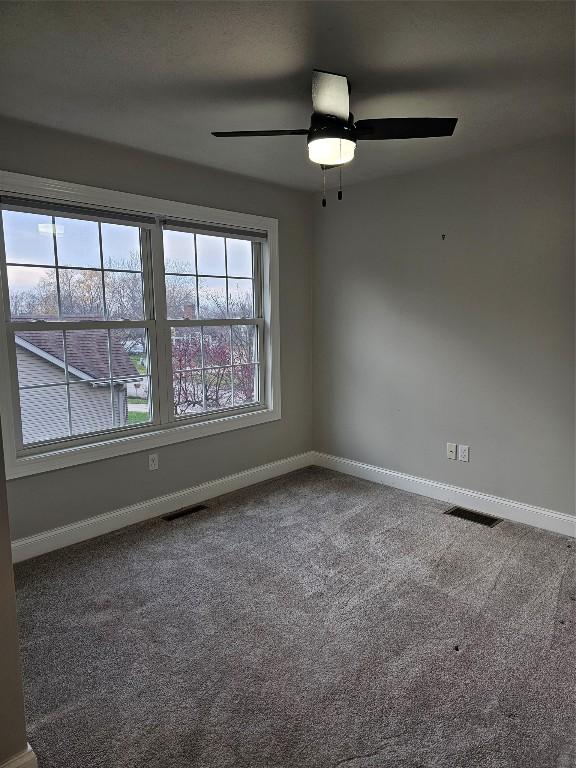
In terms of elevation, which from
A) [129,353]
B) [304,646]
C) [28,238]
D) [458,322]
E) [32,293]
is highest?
[28,238]

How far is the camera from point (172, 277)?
3523 millimetres

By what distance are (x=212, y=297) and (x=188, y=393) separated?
0.76 meters

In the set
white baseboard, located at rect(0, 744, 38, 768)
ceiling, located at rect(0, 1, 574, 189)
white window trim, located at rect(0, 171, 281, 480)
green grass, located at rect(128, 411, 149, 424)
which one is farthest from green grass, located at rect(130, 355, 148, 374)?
white baseboard, located at rect(0, 744, 38, 768)

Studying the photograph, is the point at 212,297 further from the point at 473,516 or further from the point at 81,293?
the point at 473,516

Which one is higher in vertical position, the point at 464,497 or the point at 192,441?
the point at 192,441

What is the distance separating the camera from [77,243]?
3035 mm

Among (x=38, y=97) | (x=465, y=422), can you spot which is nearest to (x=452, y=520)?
(x=465, y=422)

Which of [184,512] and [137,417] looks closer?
[137,417]

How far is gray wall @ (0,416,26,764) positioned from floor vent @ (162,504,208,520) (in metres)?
1.98

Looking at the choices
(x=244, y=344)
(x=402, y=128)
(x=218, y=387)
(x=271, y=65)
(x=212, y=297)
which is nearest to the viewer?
(x=271, y=65)

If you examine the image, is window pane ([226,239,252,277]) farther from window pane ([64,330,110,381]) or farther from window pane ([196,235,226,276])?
window pane ([64,330,110,381])

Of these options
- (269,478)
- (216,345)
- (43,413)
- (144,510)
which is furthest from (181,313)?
(269,478)

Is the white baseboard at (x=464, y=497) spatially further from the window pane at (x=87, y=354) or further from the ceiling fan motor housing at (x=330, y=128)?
the ceiling fan motor housing at (x=330, y=128)

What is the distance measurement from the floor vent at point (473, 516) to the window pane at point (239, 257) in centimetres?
241
